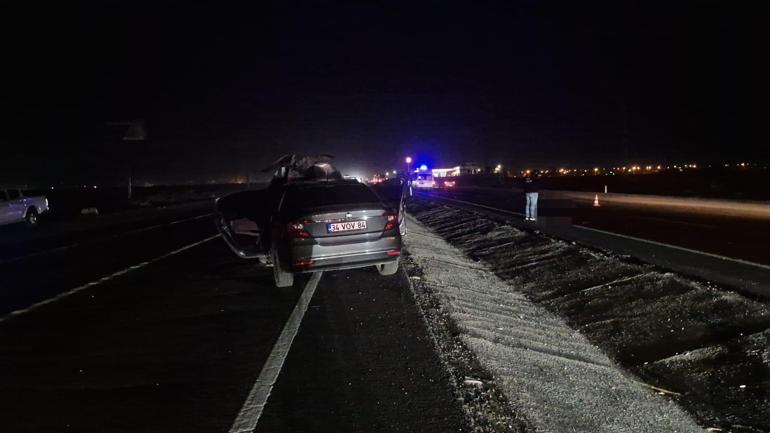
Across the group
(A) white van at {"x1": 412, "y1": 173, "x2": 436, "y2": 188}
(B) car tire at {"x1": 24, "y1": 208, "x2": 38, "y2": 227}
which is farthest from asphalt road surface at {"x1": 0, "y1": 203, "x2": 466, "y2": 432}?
(A) white van at {"x1": 412, "y1": 173, "x2": 436, "y2": 188}

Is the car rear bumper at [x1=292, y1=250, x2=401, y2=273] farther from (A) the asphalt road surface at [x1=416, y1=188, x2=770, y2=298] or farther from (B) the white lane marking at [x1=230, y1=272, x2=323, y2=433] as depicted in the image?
(A) the asphalt road surface at [x1=416, y1=188, x2=770, y2=298]

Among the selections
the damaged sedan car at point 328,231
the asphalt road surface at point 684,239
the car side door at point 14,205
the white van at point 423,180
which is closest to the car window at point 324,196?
the damaged sedan car at point 328,231

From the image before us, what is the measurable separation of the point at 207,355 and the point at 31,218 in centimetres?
2609

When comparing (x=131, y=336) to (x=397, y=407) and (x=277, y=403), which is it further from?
(x=397, y=407)

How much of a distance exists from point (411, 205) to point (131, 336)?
3084cm

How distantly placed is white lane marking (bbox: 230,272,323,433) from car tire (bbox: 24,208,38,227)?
2442cm

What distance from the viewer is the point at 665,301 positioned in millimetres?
7867

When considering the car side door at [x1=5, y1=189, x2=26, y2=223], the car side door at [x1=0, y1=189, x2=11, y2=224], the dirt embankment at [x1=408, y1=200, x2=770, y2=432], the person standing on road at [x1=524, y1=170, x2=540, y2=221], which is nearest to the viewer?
the dirt embankment at [x1=408, y1=200, x2=770, y2=432]

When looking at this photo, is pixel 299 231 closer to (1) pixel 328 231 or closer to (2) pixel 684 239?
(1) pixel 328 231

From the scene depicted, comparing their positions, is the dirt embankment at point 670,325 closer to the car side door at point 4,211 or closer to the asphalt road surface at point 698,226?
the asphalt road surface at point 698,226

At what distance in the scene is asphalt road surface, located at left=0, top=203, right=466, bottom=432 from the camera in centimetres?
426

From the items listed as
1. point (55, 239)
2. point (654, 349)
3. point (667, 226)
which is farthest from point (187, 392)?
point (55, 239)

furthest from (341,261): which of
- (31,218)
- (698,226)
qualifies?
(31,218)

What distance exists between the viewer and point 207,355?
5.83 meters
